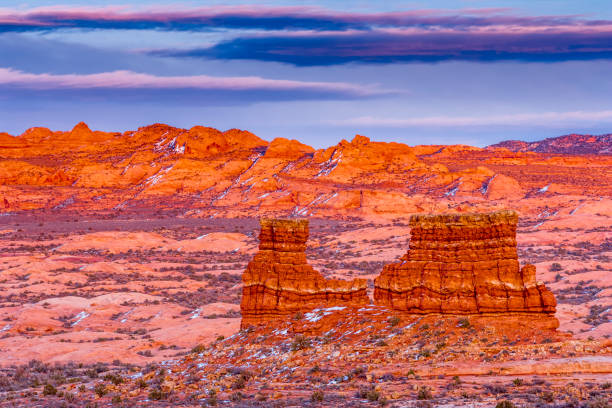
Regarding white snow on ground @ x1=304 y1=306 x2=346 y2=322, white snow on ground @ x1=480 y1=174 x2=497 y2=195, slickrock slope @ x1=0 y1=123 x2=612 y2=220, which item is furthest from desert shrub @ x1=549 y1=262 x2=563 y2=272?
white snow on ground @ x1=480 y1=174 x2=497 y2=195

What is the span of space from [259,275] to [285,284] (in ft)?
2.66

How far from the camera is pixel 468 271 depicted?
56.4ft

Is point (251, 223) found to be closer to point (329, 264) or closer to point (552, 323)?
point (329, 264)

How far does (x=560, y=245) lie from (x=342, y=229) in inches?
1176

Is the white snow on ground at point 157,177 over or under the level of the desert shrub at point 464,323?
over

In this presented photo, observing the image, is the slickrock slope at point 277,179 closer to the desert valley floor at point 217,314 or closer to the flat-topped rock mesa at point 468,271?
the desert valley floor at point 217,314

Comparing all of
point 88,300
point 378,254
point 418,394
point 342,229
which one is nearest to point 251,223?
point 342,229

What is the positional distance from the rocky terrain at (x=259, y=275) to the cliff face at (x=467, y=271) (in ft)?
0.86

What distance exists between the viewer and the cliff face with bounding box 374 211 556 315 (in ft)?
54.4

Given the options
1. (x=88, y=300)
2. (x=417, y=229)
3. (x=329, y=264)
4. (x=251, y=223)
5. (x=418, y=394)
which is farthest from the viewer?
(x=251, y=223)

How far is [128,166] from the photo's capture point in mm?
140875

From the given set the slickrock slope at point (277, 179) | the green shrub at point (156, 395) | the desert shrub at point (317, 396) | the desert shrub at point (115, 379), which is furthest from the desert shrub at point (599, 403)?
the slickrock slope at point (277, 179)

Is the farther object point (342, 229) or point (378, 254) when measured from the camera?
point (342, 229)

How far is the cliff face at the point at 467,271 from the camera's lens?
16594mm
